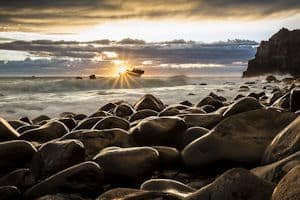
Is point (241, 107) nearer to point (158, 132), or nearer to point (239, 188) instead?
point (158, 132)

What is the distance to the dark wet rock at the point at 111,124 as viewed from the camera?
5.90 m

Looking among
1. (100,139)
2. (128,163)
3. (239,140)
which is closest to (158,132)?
(100,139)

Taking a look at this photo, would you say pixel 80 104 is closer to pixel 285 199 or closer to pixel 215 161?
pixel 215 161

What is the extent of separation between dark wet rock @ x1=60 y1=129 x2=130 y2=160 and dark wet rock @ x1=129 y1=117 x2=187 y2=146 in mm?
115

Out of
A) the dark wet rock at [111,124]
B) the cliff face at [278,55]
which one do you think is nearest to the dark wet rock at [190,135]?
the dark wet rock at [111,124]

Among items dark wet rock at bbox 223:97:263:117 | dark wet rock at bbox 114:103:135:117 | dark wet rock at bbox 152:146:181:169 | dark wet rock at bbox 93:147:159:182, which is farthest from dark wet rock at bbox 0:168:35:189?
dark wet rock at bbox 114:103:135:117

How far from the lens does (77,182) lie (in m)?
3.94

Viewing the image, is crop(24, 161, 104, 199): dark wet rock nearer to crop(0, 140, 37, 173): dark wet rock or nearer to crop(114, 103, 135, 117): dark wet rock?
crop(0, 140, 37, 173): dark wet rock

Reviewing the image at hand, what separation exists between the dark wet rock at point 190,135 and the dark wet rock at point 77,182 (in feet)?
4.16

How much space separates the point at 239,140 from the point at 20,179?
201 centimetres

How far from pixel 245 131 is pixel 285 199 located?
2172 mm

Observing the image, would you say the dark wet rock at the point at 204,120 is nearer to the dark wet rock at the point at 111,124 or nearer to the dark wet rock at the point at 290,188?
the dark wet rock at the point at 111,124

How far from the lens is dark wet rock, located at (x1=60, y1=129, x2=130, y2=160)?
5094 mm

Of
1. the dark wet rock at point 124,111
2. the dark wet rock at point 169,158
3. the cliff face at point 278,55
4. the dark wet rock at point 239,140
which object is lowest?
the cliff face at point 278,55
